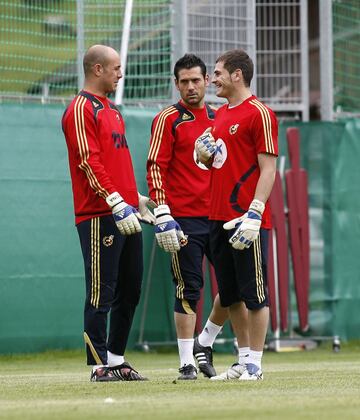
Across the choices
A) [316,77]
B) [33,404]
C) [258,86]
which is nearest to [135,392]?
[33,404]

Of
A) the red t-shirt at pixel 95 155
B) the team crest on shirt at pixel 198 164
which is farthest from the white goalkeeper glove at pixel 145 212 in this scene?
the team crest on shirt at pixel 198 164

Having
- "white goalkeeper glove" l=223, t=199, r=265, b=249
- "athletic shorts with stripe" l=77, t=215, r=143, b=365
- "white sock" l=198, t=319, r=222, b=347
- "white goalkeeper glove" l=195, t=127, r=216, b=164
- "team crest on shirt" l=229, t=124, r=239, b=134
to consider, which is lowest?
"white sock" l=198, t=319, r=222, b=347

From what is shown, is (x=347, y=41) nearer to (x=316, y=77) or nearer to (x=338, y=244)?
(x=338, y=244)

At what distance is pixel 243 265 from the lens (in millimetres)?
7277

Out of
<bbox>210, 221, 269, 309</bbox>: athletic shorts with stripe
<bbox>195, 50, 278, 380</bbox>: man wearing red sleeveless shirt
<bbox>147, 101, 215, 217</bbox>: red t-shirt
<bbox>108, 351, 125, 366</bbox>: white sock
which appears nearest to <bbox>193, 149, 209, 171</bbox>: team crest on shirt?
<bbox>147, 101, 215, 217</bbox>: red t-shirt

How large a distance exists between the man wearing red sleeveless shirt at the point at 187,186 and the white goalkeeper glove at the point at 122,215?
17.2 inches

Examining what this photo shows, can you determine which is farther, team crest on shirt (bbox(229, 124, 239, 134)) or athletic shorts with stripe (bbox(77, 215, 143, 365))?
athletic shorts with stripe (bbox(77, 215, 143, 365))

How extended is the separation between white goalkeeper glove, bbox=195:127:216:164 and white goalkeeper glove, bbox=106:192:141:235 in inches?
20.7

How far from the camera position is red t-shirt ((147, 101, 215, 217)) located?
7.90 metres

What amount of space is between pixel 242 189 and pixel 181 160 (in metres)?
0.74

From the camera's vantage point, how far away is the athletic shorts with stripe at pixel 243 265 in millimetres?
7277

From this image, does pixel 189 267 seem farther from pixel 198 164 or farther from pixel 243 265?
pixel 198 164

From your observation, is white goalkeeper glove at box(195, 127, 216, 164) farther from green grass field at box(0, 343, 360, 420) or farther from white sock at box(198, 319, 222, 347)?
green grass field at box(0, 343, 360, 420)

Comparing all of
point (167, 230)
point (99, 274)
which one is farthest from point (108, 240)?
point (167, 230)
